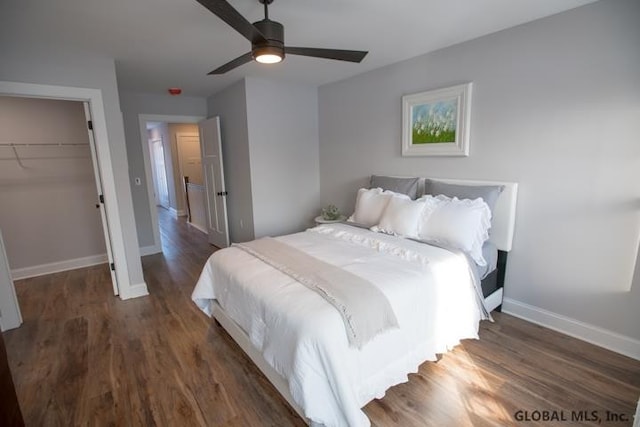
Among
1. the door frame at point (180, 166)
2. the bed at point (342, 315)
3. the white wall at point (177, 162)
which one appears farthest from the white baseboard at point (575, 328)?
the white wall at point (177, 162)

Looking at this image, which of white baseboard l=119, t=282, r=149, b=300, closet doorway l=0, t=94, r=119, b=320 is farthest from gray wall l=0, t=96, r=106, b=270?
white baseboard l=119, t=282, r=149, b=300

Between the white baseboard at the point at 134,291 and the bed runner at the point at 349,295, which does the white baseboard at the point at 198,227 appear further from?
the bed runner at the point at 349,295

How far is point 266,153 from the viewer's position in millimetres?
4082

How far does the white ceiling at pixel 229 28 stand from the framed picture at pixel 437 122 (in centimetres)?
44

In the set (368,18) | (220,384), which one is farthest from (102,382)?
(368,18)

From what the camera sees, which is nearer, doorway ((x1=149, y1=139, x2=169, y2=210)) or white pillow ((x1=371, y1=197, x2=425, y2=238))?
white pillow ((x1=371, y1=197, x2=425, y2=238))

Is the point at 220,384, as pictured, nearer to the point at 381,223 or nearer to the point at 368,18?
the point at 381,223

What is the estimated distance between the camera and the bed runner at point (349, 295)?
157 centimetres

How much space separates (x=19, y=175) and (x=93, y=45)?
2.35 meters

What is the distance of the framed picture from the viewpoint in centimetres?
286

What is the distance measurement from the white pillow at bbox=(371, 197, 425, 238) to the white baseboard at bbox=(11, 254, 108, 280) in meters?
4.01

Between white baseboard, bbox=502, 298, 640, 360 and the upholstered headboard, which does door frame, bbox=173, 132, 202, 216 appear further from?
white baseboard, bbox=502, 298, 640, 360

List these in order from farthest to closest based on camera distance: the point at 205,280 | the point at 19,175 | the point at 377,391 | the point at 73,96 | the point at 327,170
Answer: the point at 327,170, the point at 19,175, the point at 73,96, the point at 205,280, the point at 377,391

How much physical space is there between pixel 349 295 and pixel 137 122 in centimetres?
443
